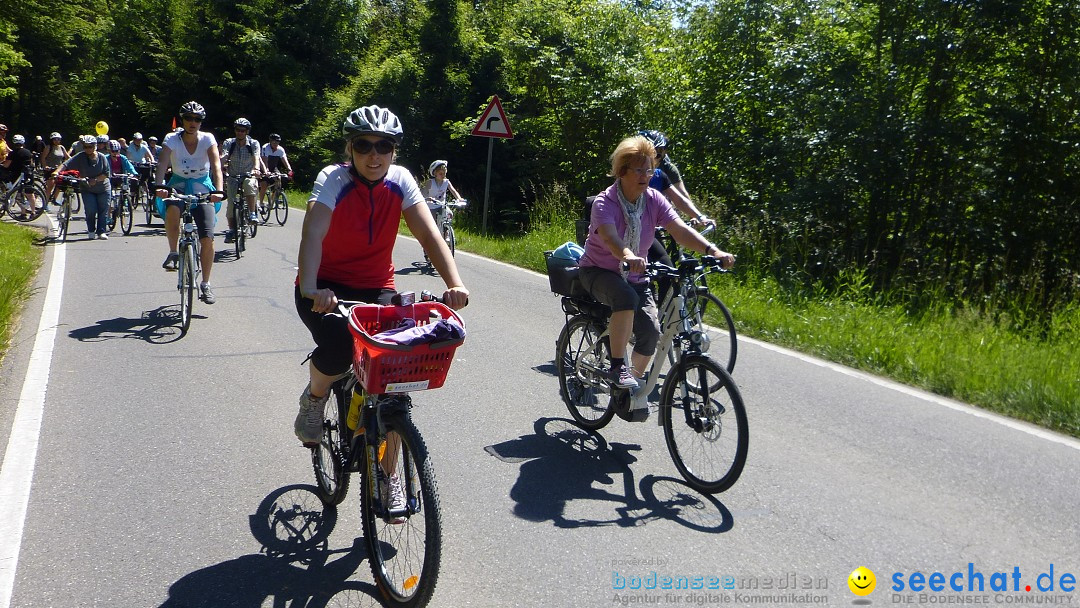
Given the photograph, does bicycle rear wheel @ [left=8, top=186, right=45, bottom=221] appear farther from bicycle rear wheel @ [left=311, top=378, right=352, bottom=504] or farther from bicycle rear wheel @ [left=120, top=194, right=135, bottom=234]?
bicycle rear wheel @ [left=311, top=378, right=352, bottom=504]

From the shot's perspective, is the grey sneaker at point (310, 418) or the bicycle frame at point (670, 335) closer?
the grey sneaker at point (310, 418)

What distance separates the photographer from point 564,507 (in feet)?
15.1

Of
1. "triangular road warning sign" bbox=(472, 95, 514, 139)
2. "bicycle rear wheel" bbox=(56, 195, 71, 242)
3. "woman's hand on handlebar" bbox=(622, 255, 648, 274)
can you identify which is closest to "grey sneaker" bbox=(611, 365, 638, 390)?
"woman's hand on handlebar" bbox=(622, 255, 648, 274)

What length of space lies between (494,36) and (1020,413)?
73.4 ft

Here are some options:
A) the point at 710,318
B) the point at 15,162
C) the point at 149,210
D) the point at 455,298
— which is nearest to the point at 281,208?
the point at 149,210

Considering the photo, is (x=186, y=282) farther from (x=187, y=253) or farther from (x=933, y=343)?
(x=933, y=343)

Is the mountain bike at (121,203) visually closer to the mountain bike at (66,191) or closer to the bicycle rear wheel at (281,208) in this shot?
the mountain bike at (66,191)

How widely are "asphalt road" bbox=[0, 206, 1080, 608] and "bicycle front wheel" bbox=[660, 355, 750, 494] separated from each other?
160mm

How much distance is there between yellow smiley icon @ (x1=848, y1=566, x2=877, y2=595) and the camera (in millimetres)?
3771

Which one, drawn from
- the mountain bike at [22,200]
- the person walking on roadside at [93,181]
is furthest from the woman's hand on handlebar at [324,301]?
the mountain bike at [22,200]

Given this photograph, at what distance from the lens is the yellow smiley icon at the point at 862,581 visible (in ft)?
12.4

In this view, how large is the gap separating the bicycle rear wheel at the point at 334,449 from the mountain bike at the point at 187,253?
4.46 meters

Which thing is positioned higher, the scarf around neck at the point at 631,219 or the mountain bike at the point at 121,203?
the scarf around neck at the point at 631,219

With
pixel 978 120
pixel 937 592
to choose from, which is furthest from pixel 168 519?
pixel 978 120
